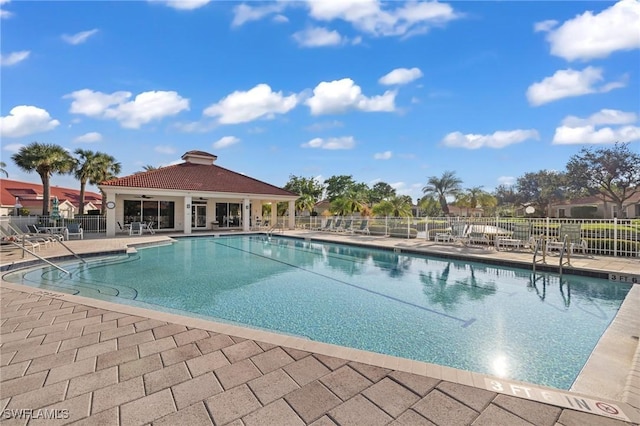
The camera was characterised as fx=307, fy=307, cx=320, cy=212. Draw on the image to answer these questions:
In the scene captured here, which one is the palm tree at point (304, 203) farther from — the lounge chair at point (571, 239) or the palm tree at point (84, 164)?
the lounge chair at point (571, 239)

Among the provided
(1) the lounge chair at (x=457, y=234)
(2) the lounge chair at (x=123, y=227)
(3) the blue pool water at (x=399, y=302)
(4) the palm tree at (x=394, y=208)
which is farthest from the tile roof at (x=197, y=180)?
(1) the lounge chair at (x=457, y=234)

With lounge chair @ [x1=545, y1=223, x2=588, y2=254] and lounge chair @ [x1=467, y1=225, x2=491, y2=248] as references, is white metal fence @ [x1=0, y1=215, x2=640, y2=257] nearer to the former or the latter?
lounge chair @ [x1=467, y1=225, x2=491, y2=248]

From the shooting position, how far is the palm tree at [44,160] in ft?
70.1

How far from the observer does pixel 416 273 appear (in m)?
8.76

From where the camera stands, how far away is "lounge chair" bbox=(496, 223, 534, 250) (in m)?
11.3

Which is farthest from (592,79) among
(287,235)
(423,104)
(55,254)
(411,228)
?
(55,254)

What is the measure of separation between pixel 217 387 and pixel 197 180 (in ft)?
66.9

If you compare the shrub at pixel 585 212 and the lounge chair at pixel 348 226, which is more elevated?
the shrub at pixel 585 212

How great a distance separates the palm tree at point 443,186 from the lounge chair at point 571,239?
2366 cm

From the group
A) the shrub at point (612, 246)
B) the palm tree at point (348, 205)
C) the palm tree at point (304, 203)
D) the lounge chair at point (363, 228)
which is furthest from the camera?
the palm tree at point (304, 203)

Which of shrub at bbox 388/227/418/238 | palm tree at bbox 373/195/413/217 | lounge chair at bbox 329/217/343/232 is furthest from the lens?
palm tree at bbox 373/195/413/217

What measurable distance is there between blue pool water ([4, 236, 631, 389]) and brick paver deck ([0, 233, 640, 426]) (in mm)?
1401

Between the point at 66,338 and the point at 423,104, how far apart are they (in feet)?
57.7

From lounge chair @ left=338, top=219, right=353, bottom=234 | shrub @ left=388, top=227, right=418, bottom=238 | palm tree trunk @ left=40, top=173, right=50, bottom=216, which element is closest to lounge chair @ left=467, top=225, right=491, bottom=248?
shrub @ left=388, top=227, right=418, bottom=238
